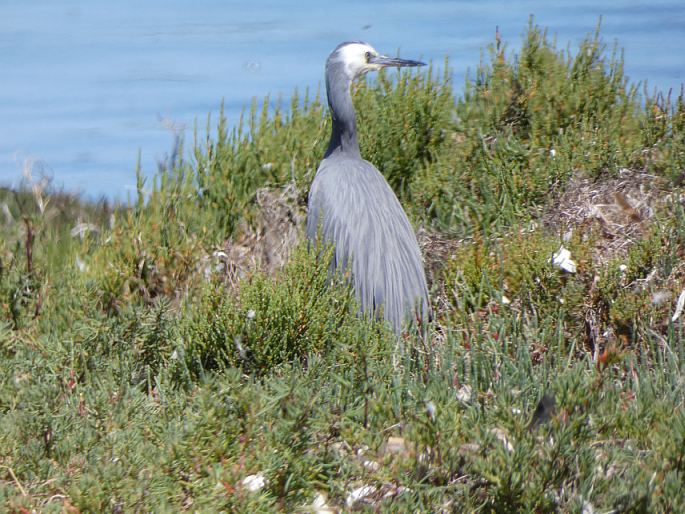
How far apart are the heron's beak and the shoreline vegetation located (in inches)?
18.4

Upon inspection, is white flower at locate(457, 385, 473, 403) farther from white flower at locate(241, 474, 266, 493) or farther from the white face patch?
the white face patch

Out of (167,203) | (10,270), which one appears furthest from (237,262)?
(10,270)

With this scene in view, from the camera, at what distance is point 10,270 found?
5027 millimetres

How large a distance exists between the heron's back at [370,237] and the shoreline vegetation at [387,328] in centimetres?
24

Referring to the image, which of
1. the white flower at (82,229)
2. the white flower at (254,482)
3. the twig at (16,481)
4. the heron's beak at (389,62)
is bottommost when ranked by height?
the twig at (16,481)

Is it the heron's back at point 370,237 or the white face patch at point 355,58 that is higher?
the white face patch at point 355,58

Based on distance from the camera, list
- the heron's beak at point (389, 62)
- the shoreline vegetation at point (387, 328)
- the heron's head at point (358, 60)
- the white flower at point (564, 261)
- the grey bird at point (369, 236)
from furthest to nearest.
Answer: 1. the heron's beak at point (389, 62)
2. the heron's head at point (358, 60)
3. the grey bird at point (369, 236)
4. the white flower at point (564, 261)
5. the shoreline vegetation at point (387, 328)

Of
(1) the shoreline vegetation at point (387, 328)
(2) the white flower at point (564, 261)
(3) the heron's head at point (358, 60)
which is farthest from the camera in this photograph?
(3) the heron's head at point (358, 60)

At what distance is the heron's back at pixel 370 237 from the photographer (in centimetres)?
498

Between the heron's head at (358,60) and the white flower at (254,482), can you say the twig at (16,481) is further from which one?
the heron's head at (358,60)

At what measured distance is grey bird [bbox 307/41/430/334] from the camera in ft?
16.3

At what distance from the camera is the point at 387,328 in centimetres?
433

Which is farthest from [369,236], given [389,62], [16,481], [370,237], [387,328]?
[16,481]

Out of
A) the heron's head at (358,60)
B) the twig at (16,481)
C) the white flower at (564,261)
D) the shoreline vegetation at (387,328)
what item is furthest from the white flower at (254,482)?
the heron's head at (358,60)
